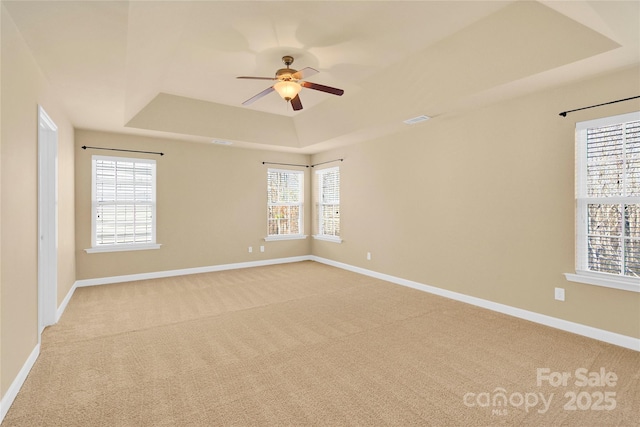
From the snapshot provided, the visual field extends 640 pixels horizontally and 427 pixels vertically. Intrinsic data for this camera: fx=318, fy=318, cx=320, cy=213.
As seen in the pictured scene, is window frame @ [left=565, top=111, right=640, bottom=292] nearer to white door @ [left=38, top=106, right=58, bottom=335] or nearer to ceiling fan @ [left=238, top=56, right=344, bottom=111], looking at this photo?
ceiling fan @ [left=238, top=56, right=344, bottom=111]

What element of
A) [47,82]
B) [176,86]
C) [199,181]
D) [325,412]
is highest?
[176,86]

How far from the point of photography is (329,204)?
269 inches

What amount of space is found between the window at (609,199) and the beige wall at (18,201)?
4.73 metres

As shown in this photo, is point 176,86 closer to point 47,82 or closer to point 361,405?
point 47,82

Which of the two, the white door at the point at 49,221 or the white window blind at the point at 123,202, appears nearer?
the white door at the point at 49,221

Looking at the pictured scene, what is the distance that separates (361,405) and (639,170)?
3.14 m

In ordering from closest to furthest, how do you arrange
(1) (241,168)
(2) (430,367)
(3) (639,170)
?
1. (2) (430,367)
2. (3) (639,170)
3. (1) (241,168)

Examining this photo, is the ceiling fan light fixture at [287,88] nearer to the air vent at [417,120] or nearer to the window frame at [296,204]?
the air vent at [417,120]

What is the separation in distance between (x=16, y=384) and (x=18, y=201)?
4.10 feet

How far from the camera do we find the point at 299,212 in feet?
23.9

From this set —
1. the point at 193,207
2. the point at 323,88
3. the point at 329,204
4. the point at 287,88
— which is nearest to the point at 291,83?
the point at 287,88

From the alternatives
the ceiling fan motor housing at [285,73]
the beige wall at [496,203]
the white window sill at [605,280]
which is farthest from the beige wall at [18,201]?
the white window sill at [605,280]

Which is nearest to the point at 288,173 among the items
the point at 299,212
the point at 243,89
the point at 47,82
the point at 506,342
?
the point at 299,212

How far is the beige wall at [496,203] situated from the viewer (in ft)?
10.3
